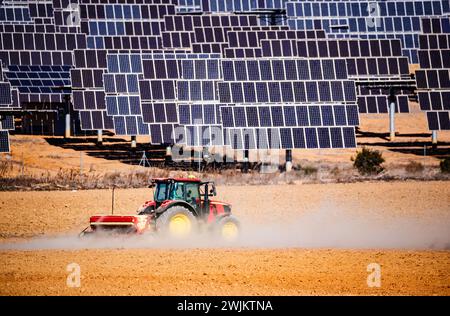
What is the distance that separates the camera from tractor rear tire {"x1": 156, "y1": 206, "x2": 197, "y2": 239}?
56.3 feet

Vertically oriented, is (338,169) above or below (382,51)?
below

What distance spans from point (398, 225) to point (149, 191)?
9317mm

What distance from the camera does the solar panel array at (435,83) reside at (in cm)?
3819

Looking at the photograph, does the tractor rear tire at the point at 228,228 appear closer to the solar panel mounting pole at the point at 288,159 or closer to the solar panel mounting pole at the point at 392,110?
the solar panel mounting pole at the point at 288,159

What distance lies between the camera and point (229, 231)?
1856 centimetres

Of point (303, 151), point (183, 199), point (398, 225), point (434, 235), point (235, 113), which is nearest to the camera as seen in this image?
point (183, 199)

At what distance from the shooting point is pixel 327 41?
45469mm

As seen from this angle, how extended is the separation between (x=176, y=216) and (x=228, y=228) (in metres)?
1.51

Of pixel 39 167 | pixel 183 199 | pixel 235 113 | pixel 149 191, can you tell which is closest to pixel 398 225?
pixel 183 199

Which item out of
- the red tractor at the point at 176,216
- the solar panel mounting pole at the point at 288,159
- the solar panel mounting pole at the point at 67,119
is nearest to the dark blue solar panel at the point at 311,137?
the solar panel mounting pole at the point at 288,159

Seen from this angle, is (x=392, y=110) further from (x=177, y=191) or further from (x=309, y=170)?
(x=177, y=191)

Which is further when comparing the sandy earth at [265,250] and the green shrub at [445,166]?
the green shrub at [445,166]

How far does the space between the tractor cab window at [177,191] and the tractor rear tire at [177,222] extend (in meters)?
0.48
